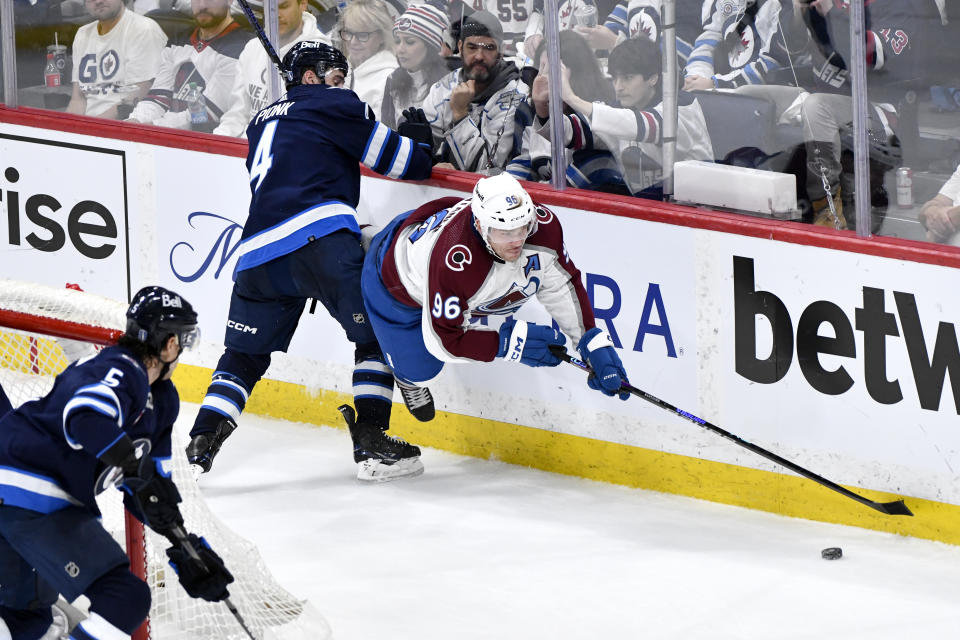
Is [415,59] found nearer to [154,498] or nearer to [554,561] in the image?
[554,561]

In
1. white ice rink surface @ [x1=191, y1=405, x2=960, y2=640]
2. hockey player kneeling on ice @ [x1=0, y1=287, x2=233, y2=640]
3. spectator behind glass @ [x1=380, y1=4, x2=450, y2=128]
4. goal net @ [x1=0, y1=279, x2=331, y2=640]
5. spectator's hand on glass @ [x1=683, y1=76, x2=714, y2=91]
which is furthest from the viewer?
spectator behind glass @ [x1=380, y1=4, x2=450, y2=128]

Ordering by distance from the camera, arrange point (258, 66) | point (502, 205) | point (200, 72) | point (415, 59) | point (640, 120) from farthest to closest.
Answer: point (200, 72) < point (258, 66) < point (415, 59) < point (640, 120) < point (502, 205)

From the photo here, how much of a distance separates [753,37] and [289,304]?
164 cm

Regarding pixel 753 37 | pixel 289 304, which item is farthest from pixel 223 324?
pixel 753 37

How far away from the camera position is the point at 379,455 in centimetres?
498

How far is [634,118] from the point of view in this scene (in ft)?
15.6

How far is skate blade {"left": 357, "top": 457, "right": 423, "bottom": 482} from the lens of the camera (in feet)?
16.3

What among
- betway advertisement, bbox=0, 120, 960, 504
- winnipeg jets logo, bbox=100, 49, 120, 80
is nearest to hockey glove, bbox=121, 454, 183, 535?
betway advertisement, bbox=0, 120, 960, 504

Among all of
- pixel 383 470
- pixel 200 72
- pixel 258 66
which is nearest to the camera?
pixel 383 470

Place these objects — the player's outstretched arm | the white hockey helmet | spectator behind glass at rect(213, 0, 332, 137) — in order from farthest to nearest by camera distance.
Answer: spectator behind glass at rect(213, 0, 332, 137), the white hockey helmet, the player's outstretched arm

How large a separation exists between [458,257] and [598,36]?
96 centimetres

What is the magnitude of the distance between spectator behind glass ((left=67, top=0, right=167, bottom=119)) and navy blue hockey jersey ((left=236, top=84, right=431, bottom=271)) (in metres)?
1.03

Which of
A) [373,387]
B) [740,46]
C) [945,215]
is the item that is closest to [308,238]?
[373,387]

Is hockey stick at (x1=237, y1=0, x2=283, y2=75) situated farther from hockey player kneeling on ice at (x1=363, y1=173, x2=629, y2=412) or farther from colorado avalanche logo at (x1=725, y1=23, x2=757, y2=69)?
colorado avalanche logo at (x1=725, y1=23, x2=757, y2=69)
